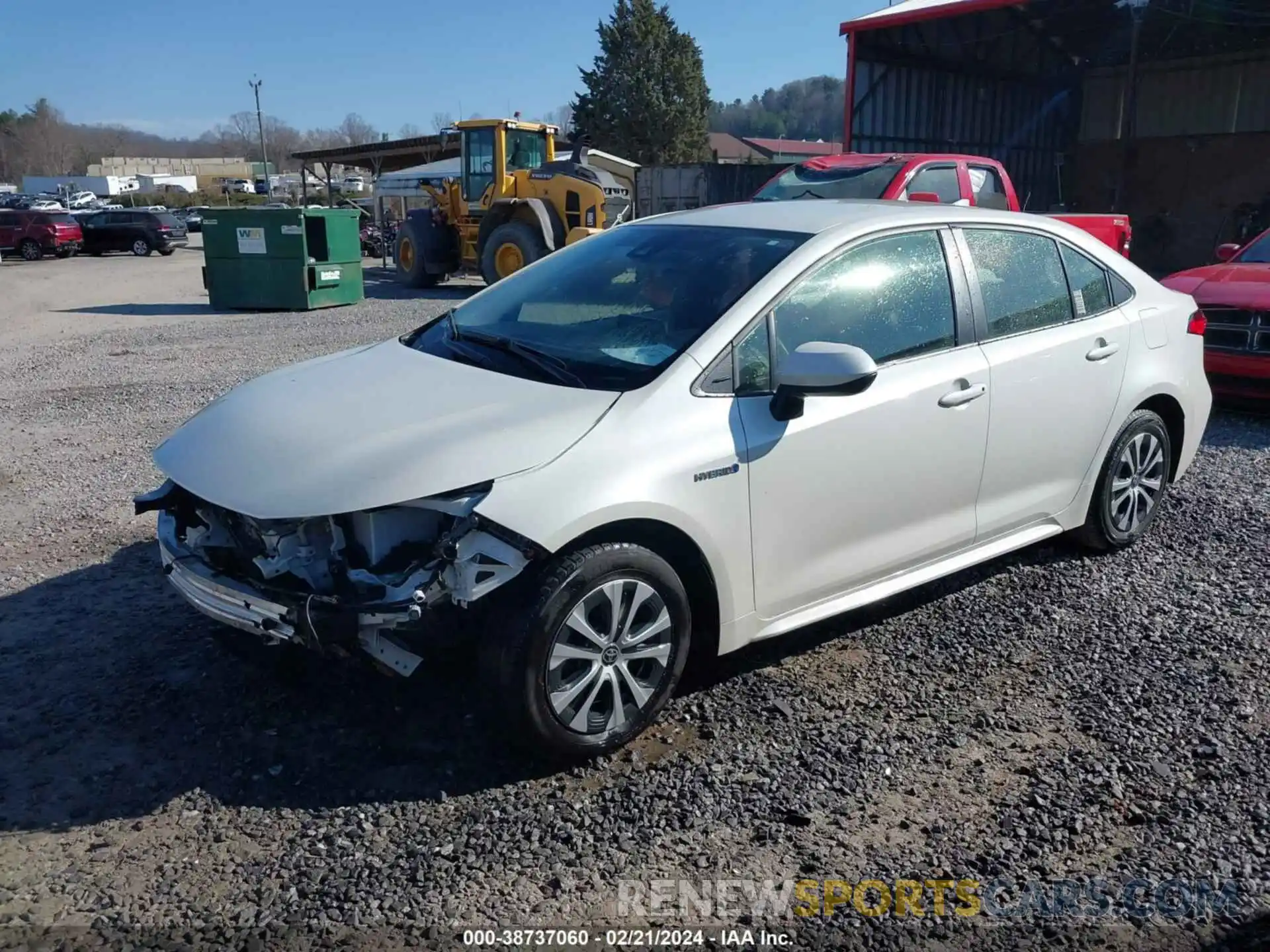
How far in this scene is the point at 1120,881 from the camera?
284cm

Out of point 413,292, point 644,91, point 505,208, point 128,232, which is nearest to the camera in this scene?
point 505,208

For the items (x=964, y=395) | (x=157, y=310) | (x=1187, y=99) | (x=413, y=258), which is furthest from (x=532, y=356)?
(x=1187, y=99)

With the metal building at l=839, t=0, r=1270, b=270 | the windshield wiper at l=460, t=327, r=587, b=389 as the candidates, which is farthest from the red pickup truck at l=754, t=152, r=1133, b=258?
the metal building at l=839, t=0, r=1270, b=270

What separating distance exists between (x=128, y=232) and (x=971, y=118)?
27092mm

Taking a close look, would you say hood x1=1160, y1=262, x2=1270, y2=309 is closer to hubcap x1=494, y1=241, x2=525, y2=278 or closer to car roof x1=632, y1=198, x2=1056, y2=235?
car roof x1=632, y1=198, x2=1056, y2=235

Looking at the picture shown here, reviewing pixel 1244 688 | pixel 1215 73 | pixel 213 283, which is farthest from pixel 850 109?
pixel 1244 688

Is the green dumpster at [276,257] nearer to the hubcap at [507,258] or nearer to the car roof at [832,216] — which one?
the hubcap at [507,258]

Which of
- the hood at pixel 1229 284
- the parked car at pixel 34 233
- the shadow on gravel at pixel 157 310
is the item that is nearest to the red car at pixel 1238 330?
the hood at pixel 1229 284

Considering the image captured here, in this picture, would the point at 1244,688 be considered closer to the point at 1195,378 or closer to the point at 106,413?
the point at 1195,378

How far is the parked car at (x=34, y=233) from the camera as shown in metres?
32.6

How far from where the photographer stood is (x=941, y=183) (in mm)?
11297

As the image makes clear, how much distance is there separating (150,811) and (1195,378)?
5008 millimetres

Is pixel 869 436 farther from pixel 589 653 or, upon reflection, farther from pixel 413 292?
pixel 413 292

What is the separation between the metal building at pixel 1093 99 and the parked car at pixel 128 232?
25.0 meters
